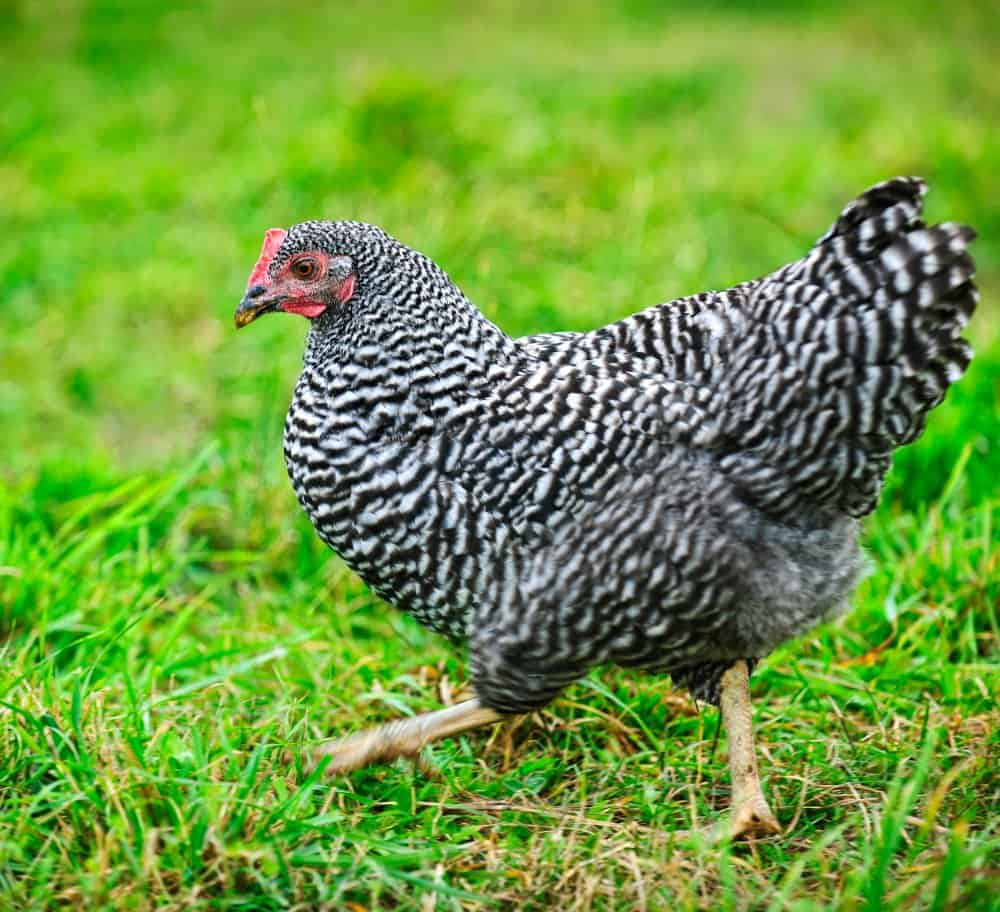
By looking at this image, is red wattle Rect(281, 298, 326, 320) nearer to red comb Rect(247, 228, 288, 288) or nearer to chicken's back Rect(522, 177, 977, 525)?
red comb Rect(247, 228, 288, 288)

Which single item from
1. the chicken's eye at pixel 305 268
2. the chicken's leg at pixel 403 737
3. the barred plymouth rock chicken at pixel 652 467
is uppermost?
the chicken's eye at pixel 305 268

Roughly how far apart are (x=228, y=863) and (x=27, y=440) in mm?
3280

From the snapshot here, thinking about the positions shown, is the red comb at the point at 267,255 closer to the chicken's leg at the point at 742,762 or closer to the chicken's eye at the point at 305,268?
the chicken's eye at the point at 305,268

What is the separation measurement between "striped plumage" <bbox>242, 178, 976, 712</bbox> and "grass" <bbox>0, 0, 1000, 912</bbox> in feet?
1.57

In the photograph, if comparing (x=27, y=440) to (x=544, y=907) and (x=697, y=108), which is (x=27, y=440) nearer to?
(x=544, y=907)

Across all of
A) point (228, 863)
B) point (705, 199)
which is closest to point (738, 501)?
point (228, 863)

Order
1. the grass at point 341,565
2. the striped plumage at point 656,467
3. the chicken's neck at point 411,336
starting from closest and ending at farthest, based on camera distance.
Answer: the grass at point 341,565, the striped plumage at point 656,467, the chicken's neck at point 411,336

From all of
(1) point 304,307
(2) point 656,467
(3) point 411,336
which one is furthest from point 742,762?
(1) point 304,307

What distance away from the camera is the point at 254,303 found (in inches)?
124

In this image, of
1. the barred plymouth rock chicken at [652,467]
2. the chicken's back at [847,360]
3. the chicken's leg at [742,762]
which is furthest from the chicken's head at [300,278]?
the chicken's leg at [742,762]

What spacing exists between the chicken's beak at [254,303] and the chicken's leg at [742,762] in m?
1.60

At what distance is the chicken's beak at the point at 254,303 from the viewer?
314 centimetres

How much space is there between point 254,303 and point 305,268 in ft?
0.58

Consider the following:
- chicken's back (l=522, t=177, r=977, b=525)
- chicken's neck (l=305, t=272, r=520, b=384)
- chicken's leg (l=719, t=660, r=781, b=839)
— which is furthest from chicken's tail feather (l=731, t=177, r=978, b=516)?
chicken's neck (l=305, t=272, r=520, b=384)
